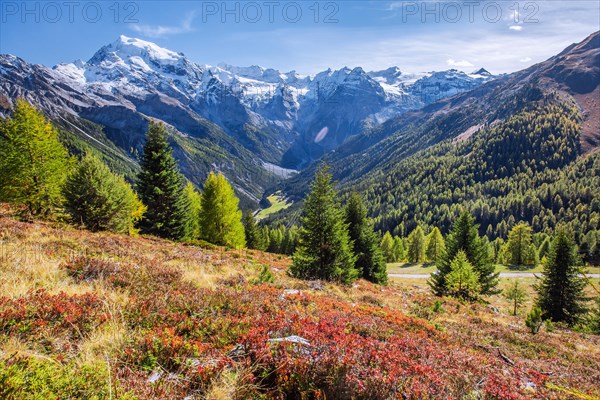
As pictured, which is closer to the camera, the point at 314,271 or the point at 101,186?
the point at 314,271

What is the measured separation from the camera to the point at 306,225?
22484 millimetres

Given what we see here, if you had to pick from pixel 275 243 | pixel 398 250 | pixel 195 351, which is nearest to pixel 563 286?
pixel 195 351

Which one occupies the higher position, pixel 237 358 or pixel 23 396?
pixel 23 396

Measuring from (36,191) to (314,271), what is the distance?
23495 mm

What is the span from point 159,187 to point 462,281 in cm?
3115

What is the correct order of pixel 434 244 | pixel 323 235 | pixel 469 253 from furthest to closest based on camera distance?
1. pixel 434 244
2. pixel 469 253
3. pixel 323 235

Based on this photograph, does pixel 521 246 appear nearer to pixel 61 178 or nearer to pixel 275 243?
pixel 275 243

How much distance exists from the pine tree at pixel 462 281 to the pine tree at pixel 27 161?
34423 millimetres

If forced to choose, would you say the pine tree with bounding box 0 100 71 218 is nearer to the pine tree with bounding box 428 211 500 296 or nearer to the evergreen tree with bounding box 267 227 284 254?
the pine tree with bounding box 428 211 500 296

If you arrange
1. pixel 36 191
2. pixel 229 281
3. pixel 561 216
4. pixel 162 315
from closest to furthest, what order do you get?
pixel 162 315
pixel 229 281
pixel 36 191
pixel 561 216

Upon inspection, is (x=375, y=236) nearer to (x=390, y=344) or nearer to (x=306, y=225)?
(x=306, y=225)

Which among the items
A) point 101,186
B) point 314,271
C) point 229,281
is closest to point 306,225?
point 314,271

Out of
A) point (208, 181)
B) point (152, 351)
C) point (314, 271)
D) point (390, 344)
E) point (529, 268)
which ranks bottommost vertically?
point (529, 268)

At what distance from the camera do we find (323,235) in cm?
2211
